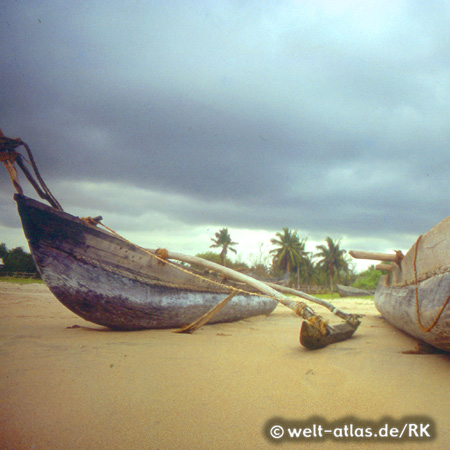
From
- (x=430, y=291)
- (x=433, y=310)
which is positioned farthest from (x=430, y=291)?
(x=433, y=310)

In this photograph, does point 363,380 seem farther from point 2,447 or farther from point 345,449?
point 2,447

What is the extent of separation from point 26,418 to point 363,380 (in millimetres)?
1956

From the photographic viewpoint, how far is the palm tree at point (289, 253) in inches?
1731

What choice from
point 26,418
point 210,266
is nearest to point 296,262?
point 210,266

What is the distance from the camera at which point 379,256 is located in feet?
13.8

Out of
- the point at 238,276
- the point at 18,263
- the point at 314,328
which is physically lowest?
the point at 18,263

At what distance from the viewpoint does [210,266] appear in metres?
4.11

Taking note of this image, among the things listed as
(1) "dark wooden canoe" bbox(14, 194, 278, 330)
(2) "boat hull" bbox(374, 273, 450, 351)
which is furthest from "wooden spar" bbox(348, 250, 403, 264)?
(1) "dark wooden canoe" bbox(14, 194, 278, 330)

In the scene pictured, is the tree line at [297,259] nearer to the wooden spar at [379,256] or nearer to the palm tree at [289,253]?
the palm tree at [289,253]

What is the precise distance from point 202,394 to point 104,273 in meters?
2.07

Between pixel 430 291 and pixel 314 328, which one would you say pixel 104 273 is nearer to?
pixel 314 328

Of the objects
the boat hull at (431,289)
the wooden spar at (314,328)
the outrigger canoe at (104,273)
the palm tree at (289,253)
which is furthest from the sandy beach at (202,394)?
the palm tree at (289,253)

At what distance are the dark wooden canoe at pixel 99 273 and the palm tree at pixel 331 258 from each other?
146 feet

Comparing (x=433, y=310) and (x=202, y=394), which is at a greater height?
(x=433, y=310)
